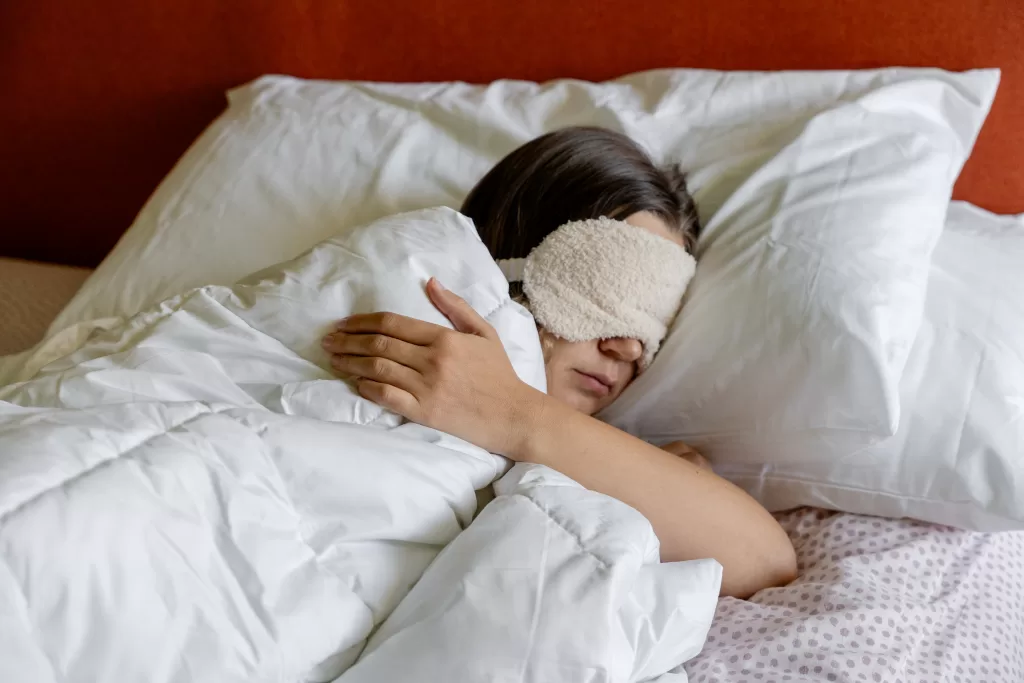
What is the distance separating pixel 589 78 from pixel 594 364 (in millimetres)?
565

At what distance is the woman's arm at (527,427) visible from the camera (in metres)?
0.81

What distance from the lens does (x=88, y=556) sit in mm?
546

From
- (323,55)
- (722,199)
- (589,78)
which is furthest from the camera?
(323,55)

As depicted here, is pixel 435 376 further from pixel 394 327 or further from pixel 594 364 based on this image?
pixel 594 364

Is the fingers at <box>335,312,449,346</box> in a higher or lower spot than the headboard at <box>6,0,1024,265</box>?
lower

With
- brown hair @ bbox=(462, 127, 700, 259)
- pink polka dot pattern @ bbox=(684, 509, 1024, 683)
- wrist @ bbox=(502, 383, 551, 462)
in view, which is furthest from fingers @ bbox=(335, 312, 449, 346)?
pink polka dot pattern @ bbox=(684, 509, 1024, 683)

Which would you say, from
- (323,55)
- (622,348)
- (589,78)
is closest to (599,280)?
(622,348)

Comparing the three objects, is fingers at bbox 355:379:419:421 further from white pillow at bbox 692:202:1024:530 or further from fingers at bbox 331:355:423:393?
white pillow at bbox 692:202:1024:530

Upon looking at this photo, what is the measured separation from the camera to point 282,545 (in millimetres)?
627

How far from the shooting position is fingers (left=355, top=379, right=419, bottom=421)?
79 centimetres

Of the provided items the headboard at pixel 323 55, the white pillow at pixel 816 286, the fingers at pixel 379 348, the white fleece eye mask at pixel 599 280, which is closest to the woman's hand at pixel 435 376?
the fingers at pixel 379 348

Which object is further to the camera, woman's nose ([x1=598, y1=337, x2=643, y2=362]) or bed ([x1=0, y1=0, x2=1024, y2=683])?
woman's nose ([x1=598, y1=337, x2=643, y2=362])

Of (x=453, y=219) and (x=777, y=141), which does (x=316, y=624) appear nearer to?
(x=453, y=219)

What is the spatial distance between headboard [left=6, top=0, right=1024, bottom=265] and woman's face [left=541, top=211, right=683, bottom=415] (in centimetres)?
40
